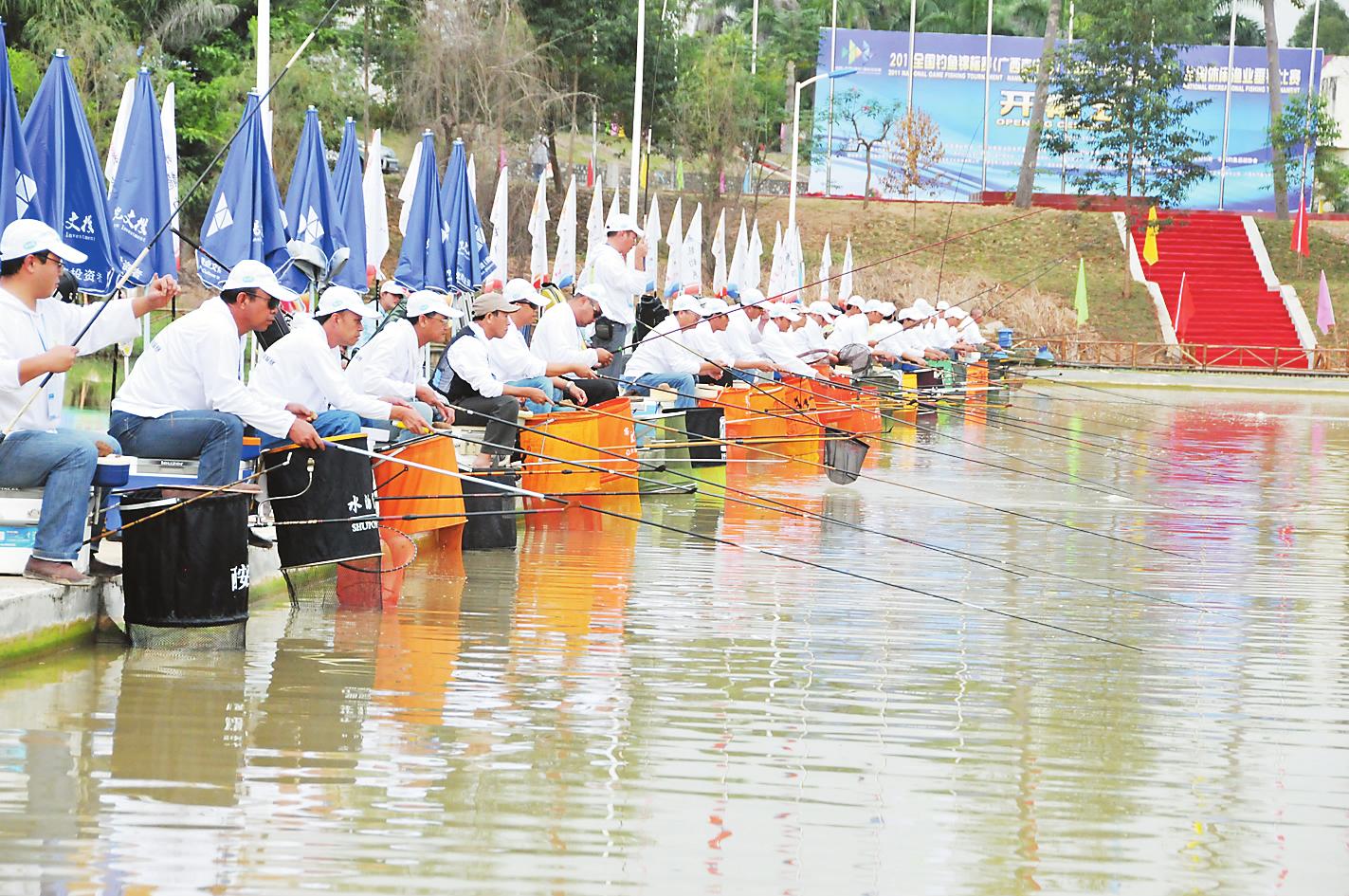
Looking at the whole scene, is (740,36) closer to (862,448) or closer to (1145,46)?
(1145,46)

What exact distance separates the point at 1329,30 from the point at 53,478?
8423cm

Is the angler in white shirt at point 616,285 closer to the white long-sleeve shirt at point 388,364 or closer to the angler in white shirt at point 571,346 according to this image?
the angler in white shirt at point 571,346

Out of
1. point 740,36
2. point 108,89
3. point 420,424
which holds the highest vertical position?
point 740,36

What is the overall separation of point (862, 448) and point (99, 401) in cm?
1087

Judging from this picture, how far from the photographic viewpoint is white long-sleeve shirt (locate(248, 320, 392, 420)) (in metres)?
9.66

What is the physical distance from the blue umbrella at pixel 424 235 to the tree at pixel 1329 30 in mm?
70477

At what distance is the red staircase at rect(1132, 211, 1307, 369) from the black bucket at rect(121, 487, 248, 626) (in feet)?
139

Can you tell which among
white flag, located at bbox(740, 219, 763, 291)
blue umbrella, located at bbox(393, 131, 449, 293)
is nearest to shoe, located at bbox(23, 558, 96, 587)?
blue umbrella, located at bbox(393, 131, 449, 293)

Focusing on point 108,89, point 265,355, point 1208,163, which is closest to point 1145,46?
point 1208,163

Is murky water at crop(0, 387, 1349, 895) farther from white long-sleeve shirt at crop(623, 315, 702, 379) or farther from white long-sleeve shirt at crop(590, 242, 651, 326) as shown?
white long-sleeve shirt at crop(590, 242, 651, 326)

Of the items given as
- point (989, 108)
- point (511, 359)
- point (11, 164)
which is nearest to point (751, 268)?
point (511, 359)

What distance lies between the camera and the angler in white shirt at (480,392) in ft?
40.5

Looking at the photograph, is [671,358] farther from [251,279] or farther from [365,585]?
[251,279]

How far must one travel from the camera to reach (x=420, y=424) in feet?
33.3
